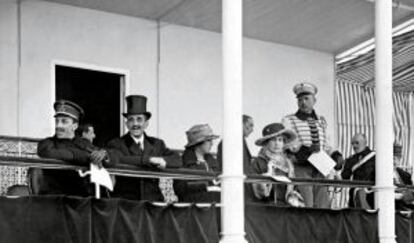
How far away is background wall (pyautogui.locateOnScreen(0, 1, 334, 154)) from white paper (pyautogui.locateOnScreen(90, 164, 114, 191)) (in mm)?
6541

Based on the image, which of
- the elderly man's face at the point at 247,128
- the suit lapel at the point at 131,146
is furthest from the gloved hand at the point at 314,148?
the suit lapel at the point at 131,146

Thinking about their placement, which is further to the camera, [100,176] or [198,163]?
[198,163]

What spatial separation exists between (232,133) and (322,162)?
183 centimetres

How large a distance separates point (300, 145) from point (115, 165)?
119 inches

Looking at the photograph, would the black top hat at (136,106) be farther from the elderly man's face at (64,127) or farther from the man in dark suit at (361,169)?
the man in dark suit at (361,169)

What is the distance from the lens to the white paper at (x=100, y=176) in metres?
7.92

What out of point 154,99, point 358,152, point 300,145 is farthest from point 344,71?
point 300,145

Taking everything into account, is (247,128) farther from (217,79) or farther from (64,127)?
(217,79)

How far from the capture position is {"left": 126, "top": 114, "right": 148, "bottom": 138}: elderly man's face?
938 cm

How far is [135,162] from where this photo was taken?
8.57 meters

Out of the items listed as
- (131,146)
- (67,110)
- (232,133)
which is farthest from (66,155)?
(232,133)

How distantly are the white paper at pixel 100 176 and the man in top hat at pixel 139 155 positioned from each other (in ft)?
1.64

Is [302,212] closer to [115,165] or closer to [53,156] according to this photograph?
[115,165]

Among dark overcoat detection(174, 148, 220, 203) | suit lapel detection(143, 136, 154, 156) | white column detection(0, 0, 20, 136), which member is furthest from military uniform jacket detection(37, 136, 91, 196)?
white column detection(0, 0, 20, 136)
